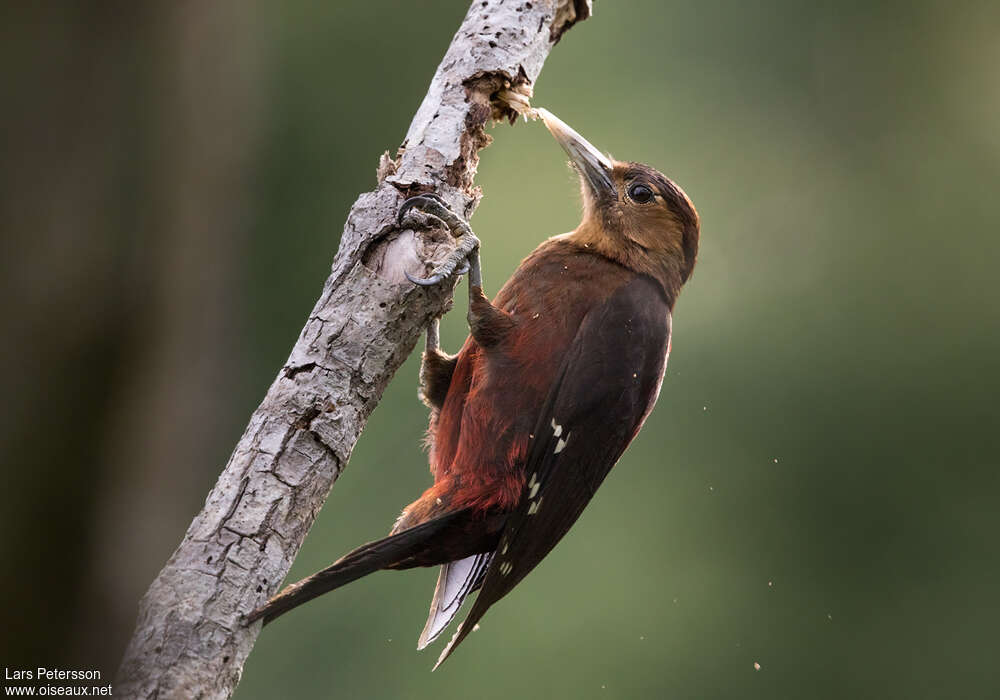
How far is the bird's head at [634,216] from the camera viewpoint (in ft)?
10.7

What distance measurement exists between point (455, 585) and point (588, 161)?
146 cm

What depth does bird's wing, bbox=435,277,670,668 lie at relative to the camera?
2803mm

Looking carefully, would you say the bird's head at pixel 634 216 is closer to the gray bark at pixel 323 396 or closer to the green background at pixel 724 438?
the gray bark at pixel 323 396

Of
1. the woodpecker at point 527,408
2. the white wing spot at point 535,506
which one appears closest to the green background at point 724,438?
the woodpecker at point 527,408

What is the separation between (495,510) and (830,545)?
2800 millimetres

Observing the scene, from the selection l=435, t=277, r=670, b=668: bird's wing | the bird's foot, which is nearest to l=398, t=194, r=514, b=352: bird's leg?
the bird's foot

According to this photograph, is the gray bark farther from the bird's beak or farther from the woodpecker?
the bird's beak

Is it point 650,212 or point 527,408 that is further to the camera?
point 650,212

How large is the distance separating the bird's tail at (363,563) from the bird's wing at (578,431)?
20 cm

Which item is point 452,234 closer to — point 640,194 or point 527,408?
point 527,408

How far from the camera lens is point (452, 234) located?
2.64m

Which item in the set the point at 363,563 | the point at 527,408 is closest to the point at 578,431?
the point at 527,408

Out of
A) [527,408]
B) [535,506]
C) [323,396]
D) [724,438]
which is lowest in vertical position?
[535,506]

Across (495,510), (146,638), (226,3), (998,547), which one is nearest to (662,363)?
(495,510)
